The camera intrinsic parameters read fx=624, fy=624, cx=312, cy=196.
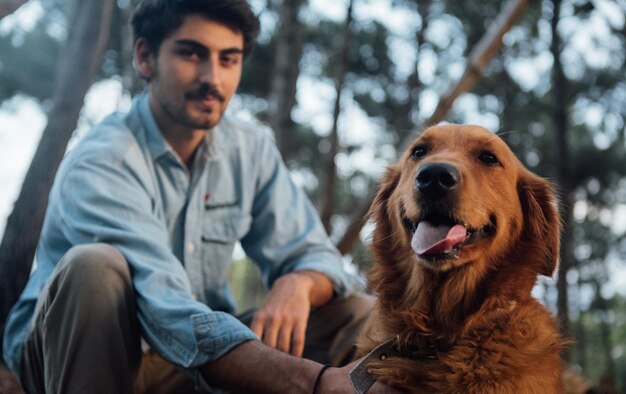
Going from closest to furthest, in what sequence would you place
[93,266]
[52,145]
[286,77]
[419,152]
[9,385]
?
[93,266], [419,152], [9,385], [52,145], [286,77]

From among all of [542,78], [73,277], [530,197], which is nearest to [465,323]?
[530,197]

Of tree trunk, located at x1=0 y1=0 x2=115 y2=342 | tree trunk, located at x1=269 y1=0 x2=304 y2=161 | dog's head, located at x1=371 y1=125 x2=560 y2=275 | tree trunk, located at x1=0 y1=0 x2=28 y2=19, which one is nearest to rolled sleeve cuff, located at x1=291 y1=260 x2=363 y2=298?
dog's head, located at x1=371 y1=125 x2=560 y2=275

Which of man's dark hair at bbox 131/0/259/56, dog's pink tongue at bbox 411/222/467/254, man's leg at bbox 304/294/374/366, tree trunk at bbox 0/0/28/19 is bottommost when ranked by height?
man's leg at bbox 304/294/374/366

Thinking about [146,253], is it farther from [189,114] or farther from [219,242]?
[189,114]

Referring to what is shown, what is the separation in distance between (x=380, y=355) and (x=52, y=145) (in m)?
2.34

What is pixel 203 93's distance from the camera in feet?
9.77

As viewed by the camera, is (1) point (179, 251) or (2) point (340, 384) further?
(1) point (179, 251)

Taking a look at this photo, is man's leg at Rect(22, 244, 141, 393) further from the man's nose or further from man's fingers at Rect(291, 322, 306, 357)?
the man's nose

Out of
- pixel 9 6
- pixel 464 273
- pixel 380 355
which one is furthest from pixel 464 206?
pixel 9 6

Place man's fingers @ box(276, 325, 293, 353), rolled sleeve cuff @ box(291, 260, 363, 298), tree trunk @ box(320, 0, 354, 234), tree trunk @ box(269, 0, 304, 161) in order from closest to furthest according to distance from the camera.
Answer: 1. man's fingers @ box(276, 325, 293, 353)
2. rolled sleeve cuff @ box(291, 260, 363, 298)
3. tree trunk @ box(269, 0, 304, 161)
4. tree trunk @ box(320, 0, 354, 234)

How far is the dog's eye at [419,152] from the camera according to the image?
7.86ft

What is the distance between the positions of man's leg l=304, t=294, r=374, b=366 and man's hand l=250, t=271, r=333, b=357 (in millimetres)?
289

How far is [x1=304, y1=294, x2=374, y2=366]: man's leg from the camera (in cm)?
295

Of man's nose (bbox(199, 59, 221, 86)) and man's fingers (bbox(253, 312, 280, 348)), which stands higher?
man's nose (bbox(199, 59, 221, 86))
